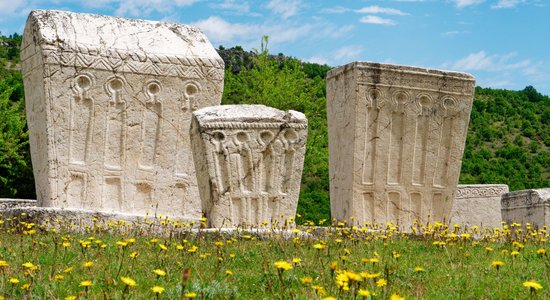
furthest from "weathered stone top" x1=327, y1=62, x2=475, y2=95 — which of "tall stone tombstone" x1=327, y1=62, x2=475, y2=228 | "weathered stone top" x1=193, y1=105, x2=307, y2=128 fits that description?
"weathered stone top" x1=193, y1=105, x2=307, y2=128

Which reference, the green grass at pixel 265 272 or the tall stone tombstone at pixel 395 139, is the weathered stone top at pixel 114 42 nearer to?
the tall stone tombstone at pixel 395 139

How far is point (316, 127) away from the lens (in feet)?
76.2

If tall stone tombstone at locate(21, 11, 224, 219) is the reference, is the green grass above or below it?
below

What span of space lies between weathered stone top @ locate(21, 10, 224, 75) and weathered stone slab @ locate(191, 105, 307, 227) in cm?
249

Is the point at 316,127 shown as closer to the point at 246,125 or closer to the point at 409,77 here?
the point at 409,77

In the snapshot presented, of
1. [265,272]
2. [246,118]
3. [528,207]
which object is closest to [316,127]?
[528,207]

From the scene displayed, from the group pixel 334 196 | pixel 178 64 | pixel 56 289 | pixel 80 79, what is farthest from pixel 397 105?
pixel 56 289

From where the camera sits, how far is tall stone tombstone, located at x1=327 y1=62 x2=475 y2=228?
927 centimetres

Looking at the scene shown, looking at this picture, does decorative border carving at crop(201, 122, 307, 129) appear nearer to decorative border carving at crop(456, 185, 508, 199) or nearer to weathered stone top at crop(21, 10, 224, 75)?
weathered stone top at crop(21, 10, 224, 75)

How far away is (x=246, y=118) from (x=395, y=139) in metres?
2.69

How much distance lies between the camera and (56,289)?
375cm

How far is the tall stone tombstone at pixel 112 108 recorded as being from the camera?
948 cm

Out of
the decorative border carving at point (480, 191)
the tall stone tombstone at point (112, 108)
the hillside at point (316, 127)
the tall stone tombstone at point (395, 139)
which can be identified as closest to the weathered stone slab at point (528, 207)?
the decorative border carving at point (480, 191)

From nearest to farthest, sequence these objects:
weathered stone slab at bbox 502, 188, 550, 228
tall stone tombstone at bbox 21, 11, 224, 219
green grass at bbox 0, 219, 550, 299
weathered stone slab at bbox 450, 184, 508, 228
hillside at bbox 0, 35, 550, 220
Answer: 1. green grass at bbox 0, 219, 550, 299
2. tall stone tombstone at bbox 21, 11, 224, 219
3. weathered stone slab at bbox 502, 188, 550, 228
4. weathered stone slab at bbox 450, 184, 508, 228
5. hillside at bbox 0, 35, 550, 220
